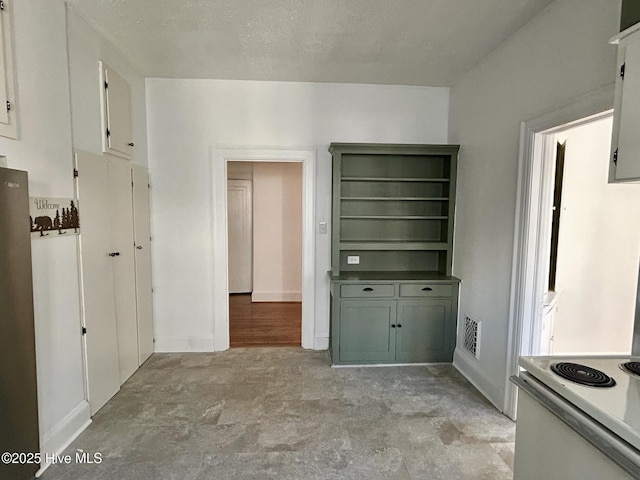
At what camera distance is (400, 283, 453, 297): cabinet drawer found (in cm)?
358

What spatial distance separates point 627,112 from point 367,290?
247cm

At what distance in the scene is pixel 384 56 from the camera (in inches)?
124

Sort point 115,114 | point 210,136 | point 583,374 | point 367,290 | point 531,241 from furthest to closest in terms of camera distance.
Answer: point 210,136 → point 367,290 → point 115,114 → point 531,241 → point 583,374

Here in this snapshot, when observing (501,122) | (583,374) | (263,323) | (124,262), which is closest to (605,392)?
(583,374)

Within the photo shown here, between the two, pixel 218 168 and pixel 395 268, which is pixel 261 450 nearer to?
pixel 395 268

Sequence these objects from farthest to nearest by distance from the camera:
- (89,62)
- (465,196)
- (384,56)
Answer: (465,196) < (384,56) < (89,62)

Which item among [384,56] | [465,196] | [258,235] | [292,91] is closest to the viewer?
[384,56]

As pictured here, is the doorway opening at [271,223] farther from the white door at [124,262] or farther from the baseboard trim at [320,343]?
the white door at [124,262]

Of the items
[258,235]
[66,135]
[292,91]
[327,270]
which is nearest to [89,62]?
[66,135]

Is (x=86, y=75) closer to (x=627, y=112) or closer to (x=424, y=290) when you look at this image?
(x=627, y=112)

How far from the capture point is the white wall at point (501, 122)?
81.7 inches

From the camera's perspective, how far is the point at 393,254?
13.2ft

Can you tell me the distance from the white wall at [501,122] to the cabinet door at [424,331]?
15cm

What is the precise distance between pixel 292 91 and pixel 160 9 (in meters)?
1.59
